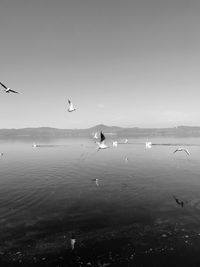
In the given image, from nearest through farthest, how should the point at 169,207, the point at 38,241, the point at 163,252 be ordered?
the point at 163,252
the point at 38,241
the point at 169,207

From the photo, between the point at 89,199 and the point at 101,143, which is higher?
the point at 101,143

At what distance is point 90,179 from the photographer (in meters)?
42.3

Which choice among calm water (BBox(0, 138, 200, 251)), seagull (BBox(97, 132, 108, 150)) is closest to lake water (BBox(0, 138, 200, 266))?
calm water (BBox(0, 138, 200, 251))

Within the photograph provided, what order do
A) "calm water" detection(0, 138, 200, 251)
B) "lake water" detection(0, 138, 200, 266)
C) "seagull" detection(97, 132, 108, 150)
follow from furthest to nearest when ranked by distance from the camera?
"seagull" detection(97, 132, 108, 150), "calm water" detection(0, 138, 200, 251), "lake water" detection(0, 138, 200, 266)

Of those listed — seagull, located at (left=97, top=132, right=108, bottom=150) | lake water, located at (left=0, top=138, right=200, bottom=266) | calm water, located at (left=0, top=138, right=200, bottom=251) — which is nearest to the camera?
lake water, located at (left=0, top=138, right=200, bottom=266)

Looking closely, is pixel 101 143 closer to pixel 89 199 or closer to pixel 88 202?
pixel 89 199

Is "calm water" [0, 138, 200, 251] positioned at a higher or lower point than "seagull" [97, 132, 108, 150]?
lower

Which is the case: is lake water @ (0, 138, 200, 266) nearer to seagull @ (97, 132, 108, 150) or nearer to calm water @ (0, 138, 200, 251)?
calm water @ (0, 138, 200, 251)

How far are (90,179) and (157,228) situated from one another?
2043 centimetres

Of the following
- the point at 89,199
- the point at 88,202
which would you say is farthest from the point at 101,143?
the point at 88,202

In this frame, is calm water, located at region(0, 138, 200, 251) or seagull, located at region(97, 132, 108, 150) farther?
seagull, located at region(97, 132, 108, 150)

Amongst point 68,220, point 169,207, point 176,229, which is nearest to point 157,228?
point 176,229

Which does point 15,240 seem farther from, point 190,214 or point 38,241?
point 190,214

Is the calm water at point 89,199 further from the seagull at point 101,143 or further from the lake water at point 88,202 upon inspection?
the seagull at point 101,143
